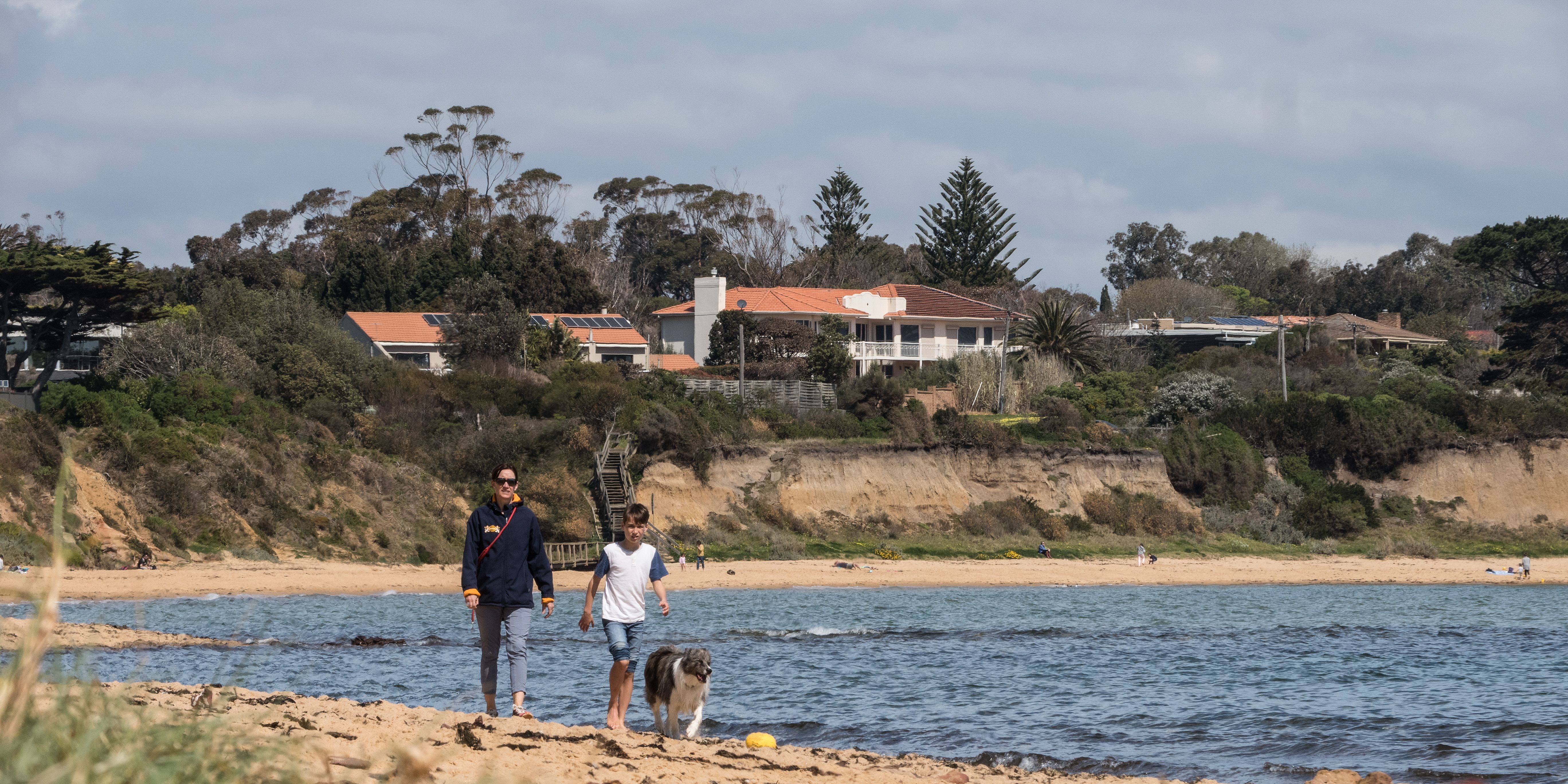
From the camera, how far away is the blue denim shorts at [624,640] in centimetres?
839

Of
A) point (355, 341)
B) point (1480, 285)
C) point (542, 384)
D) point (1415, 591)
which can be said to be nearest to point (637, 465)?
point (542, 384)

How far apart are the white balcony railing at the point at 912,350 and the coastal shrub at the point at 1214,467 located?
10479 millimetres

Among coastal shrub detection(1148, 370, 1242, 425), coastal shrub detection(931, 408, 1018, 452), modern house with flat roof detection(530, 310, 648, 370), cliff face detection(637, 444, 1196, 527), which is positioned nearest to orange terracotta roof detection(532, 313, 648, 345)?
modern house with flat roof detection(530, 310, 648, 370)

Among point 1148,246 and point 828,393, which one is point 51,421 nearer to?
point 828,393

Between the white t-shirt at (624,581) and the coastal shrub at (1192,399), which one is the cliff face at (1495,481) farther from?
the white t-shirt at (624,581)

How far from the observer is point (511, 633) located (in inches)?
332

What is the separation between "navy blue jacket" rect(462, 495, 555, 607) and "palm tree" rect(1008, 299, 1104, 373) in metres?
42.4

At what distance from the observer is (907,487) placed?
3891 cm

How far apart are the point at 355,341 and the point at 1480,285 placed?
74222mm

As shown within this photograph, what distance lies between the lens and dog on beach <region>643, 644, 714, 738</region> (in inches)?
324

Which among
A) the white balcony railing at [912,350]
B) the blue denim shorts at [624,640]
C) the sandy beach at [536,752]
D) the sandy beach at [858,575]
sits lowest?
the sandy beach at [858,575]

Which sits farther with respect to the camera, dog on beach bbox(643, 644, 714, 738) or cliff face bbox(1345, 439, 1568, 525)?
cliff face bbox(1345, 439, 1568, 525)

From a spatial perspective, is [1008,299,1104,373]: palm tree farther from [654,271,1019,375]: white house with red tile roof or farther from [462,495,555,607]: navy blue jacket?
[462,495,555,607]: navy blue jacket

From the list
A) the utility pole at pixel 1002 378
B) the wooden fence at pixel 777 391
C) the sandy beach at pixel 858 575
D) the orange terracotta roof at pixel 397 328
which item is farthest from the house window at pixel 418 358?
the utility pole at pixel 1002 378
